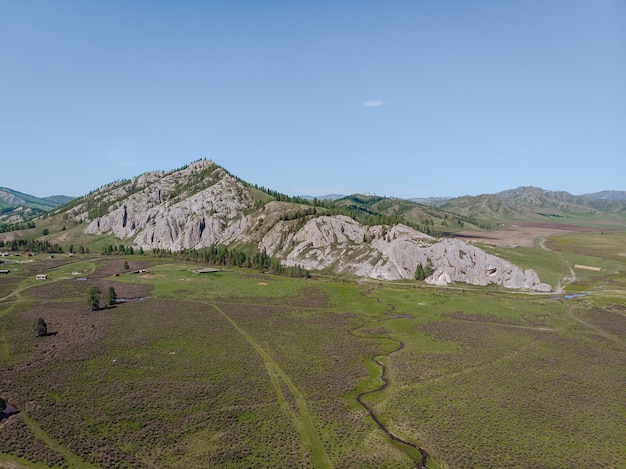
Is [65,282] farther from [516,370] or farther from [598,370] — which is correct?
[598,370]

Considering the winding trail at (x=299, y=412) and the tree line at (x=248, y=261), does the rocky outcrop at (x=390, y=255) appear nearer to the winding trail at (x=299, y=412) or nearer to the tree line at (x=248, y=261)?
the tree line at (x=248, y=261)

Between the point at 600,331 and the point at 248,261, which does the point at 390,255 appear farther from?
the point at 600,331

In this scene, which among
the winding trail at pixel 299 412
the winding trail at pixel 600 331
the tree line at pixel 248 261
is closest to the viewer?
the winding trail at pixel 299 412

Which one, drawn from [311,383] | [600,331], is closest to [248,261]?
[311,383]

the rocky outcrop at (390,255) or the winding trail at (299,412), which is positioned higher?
the rocky outcrop at (390,255)

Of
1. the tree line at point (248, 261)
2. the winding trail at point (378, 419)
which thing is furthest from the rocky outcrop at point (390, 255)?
the winding trail at point (378, 419)

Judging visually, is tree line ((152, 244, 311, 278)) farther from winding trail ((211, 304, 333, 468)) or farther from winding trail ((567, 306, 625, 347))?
winding trail ((567, 306, 625, 347))
